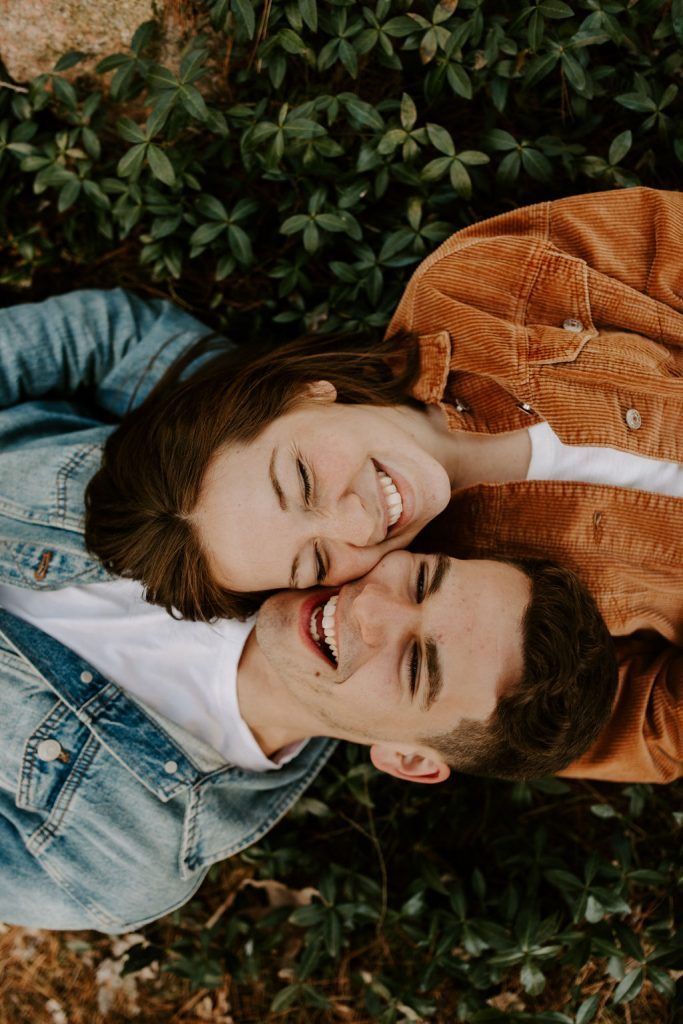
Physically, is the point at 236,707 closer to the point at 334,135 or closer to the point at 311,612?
the point at 311,612

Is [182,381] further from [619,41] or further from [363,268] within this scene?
[619,41]

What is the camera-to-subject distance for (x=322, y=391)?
92.3 inches

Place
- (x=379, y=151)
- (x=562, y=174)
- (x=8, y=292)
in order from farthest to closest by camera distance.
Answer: (x=8, y=292) → (x=562, y=174) → (x=379, y=151)

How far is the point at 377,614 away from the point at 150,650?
1000mm

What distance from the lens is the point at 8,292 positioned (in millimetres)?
3189

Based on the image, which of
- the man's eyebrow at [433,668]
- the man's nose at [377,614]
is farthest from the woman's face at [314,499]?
the man's eyebrow at [433,668]

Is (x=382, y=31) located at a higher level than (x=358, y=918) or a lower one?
higher

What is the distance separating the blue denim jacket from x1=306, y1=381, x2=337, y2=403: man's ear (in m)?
0.76

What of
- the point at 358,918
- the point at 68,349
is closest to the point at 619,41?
the point at 68,349

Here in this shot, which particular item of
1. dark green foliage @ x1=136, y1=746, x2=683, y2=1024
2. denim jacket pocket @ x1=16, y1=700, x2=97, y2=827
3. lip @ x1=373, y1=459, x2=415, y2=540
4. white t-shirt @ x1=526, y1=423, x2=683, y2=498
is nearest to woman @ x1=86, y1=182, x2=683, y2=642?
white t-shirt @ x1=526, y1=423, x2=683, y2=498

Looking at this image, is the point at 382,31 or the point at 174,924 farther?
the point at 174,924

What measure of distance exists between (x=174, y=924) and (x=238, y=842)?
797mm

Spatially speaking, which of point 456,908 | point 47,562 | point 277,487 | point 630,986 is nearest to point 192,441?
point 277,487

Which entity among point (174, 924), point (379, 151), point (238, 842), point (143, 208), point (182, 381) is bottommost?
point (174, 924)
